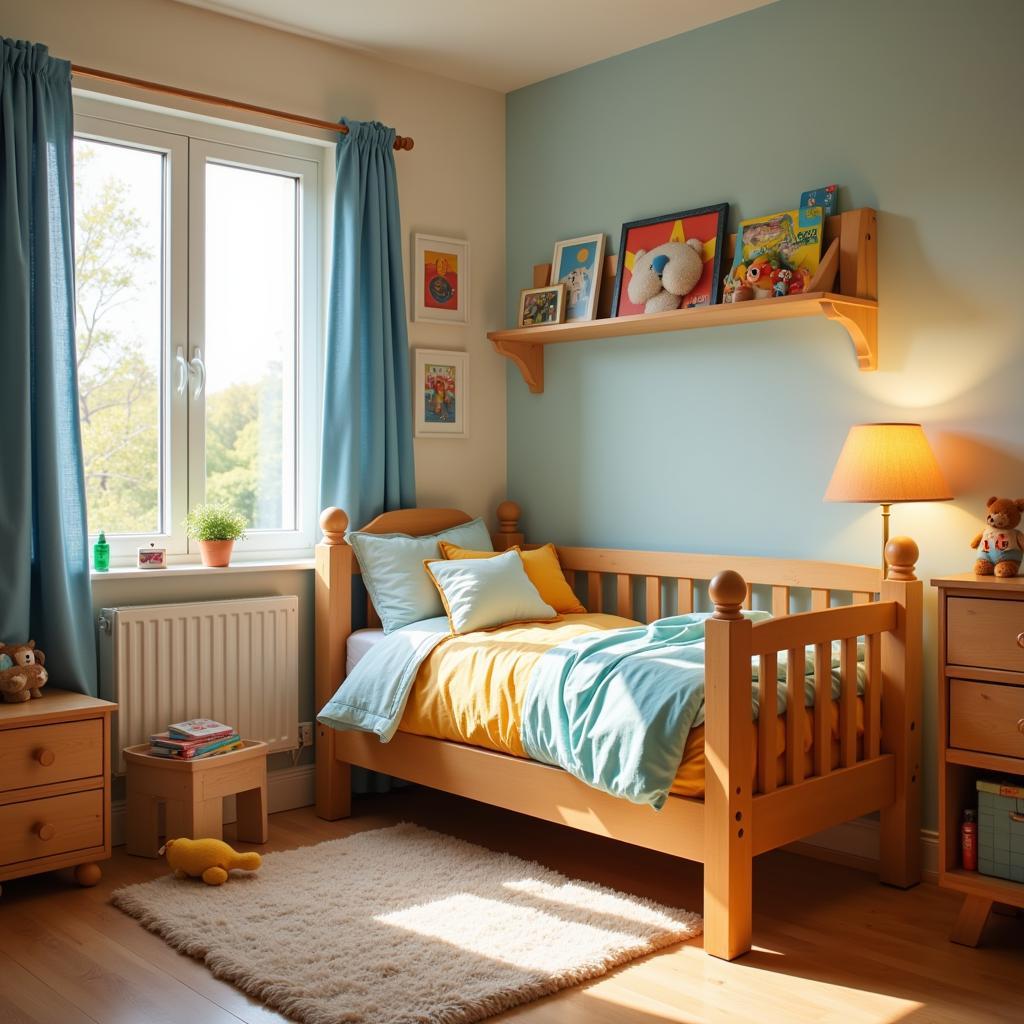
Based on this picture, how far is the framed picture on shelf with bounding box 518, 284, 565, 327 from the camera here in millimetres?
3914

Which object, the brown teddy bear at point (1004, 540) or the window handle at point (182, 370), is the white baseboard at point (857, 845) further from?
the window handle at point (182, 370)

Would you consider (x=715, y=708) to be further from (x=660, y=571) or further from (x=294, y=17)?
(x=294, y=17)

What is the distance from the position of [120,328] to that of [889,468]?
2227 mm

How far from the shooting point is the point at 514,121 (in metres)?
4.25

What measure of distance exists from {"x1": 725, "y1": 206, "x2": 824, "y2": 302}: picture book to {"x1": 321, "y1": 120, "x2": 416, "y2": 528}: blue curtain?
1.15m

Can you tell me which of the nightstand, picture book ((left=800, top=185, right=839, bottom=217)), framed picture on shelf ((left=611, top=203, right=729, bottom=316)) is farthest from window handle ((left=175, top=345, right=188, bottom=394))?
the nightstand

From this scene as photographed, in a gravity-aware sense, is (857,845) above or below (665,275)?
below

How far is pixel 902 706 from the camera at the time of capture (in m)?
2.94

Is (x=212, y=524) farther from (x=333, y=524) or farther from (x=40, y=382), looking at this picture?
(x=40, y=382)

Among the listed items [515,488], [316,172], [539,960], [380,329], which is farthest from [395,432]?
[539,960]

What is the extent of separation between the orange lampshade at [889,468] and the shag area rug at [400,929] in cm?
111

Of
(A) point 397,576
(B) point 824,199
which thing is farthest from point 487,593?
(B) point 824,199

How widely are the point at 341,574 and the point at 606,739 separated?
4.24 ft

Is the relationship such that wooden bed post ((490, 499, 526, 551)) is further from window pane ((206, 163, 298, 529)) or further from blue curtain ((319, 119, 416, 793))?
window pane ((206, 163, 298, 529))
